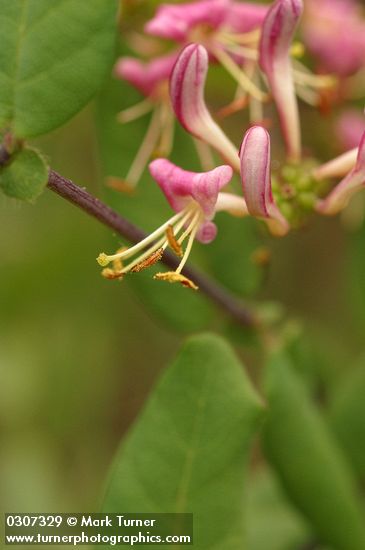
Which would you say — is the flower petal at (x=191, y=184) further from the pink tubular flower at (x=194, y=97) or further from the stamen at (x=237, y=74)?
the stamen at (x=237, y=74)

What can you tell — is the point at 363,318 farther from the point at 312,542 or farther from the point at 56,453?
the point at 56,453

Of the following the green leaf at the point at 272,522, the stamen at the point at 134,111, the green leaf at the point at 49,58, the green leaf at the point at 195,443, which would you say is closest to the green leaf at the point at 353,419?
the green leaf at the point at 272,522

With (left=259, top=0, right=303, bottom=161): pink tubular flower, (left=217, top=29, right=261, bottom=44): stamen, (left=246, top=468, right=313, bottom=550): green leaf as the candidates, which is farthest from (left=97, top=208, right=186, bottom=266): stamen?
(left=246, top=468, right=313, bottom=550): green leaf

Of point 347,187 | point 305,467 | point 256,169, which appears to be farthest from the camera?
point 305,467

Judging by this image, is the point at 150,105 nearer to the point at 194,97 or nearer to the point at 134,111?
the point at 134,111

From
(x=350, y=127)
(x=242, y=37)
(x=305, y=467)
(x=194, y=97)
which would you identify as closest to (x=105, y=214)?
(x=194, y=97)

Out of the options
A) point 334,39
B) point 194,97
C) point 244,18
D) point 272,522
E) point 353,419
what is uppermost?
point 334,39

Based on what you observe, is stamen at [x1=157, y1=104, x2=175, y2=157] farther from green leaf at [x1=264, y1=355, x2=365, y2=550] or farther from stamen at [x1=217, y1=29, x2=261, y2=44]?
green leaf at [x1=264, y1=355, x2=365, y2=550]
